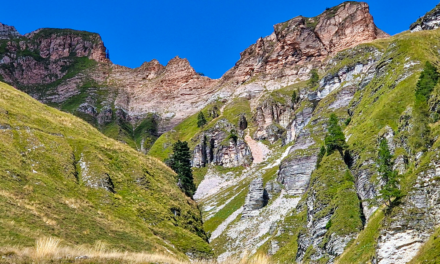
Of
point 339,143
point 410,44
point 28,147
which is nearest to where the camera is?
point 28,147

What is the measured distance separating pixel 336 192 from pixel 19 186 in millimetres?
48241

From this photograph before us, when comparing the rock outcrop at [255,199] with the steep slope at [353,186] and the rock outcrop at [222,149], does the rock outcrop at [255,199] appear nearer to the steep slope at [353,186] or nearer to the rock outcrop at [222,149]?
the steep slope at [353,186]

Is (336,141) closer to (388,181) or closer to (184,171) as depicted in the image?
(388,181)

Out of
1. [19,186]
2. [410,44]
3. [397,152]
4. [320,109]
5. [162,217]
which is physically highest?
[410,44]

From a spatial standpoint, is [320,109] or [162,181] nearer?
[162,181]

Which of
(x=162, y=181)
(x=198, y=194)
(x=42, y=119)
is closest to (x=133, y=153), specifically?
(x=162, y=181)

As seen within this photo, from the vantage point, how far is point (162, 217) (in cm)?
5131

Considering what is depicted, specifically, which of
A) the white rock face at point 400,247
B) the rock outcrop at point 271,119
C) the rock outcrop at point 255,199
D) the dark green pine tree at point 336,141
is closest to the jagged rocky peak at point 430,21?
the rock outcrop at point 271,119

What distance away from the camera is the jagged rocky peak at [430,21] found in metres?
136

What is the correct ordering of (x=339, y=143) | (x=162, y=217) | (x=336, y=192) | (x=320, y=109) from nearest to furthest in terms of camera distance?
(x=162, y=217), (x=336, y=192), (x=339, y=143), (x=320, y=109)

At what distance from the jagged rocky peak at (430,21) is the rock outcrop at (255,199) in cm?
9538

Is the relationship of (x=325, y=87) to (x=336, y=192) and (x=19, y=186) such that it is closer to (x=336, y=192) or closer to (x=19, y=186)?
(x=336, y=192)

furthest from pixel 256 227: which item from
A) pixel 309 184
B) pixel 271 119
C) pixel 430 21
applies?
pixel 430 21

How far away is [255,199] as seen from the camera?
94.8 m
